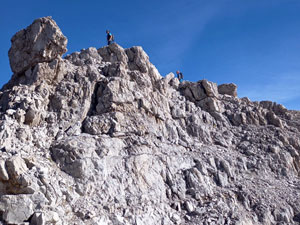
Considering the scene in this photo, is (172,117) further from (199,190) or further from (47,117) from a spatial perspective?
(47,117)

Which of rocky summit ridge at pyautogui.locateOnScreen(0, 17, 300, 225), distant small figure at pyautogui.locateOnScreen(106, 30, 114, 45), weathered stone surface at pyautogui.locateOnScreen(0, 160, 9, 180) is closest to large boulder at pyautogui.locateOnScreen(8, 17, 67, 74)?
rocky summit ridge at pyautogui.locateOnScreen(0, 17, 300, 225)

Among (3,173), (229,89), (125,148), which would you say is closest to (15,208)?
(3,173)

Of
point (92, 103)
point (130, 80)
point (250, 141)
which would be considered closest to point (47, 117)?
point (92, 103)

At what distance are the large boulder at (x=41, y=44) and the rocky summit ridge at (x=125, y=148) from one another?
10 cm

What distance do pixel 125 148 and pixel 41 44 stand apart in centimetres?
1370

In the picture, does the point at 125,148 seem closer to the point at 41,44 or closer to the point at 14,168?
the point at 14,168

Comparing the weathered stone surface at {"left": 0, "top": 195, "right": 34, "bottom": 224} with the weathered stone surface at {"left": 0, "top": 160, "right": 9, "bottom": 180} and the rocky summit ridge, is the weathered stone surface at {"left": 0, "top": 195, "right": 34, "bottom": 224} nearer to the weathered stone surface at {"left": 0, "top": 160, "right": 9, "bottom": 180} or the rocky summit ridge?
the rocky summit ridge

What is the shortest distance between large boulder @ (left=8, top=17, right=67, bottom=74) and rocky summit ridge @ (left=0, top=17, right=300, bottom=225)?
0.34 feet

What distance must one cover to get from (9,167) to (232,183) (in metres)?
19.1

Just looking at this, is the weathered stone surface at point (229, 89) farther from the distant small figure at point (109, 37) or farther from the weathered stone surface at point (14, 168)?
the weathered stone surface at point (14, 168)

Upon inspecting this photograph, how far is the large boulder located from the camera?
87.9 ft

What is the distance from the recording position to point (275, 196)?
81.6ft

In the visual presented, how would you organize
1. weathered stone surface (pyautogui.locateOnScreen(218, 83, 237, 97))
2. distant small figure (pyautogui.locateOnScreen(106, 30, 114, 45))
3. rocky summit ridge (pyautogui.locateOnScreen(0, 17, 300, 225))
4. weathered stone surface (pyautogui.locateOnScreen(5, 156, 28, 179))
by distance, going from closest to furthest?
weathered stone surface (pyautogui.locateOnScreen(5, 156, 28, 179)), rocky summit ridge (pyautogui.locateOnScreen(0, 17, 300, 225)), distant small figure (pyautogui.locateOnScreen(106, 30, 114, 45)), weathered stone surface (pyautogui.locateOnScreen(218, 83, 237, 97))

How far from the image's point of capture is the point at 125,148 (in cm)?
2280
